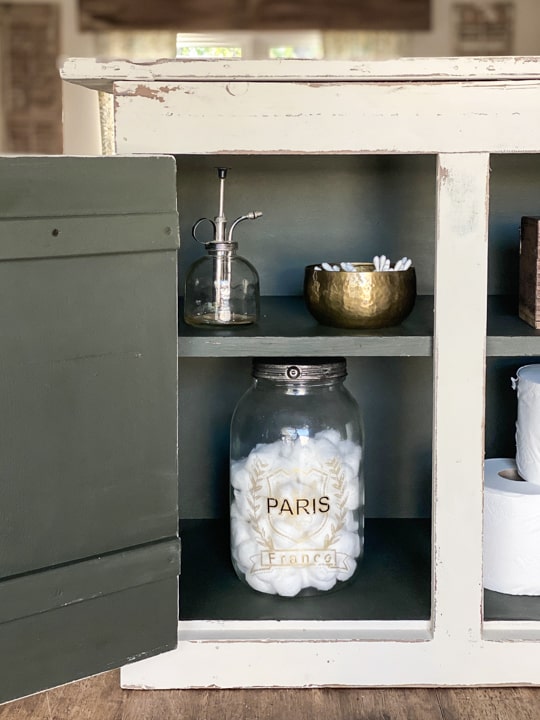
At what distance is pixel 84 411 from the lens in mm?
1313

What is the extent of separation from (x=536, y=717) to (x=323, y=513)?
44cm

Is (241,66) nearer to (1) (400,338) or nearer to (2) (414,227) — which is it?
(1) (400,338)

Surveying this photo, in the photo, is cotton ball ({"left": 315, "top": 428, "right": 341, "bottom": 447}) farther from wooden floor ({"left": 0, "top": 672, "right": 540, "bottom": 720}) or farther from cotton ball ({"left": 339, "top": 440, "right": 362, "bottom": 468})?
wooden floor ({"left": 0, "top": 672, "right": 540, "bottom": 720})

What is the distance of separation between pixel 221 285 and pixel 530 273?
0.50 m

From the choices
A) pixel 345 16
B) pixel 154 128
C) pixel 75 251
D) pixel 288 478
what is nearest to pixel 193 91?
pixel 154 128

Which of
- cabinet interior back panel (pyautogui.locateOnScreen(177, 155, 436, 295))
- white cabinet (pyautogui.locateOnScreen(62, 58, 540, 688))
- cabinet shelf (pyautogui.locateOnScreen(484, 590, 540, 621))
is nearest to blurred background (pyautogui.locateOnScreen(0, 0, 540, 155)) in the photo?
cabinet interior back panel (pyautogui.locateOnScreen(177, 155, 436, 295))

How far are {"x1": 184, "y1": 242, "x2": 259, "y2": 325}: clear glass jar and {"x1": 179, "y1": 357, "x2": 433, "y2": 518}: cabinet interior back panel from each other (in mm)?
364

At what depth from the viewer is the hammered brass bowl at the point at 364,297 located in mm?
1545

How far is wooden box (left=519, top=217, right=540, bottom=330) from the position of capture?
62.6 inches

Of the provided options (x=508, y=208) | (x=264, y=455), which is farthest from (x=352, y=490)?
(x=508, y=208)

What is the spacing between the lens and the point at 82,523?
4.38ft

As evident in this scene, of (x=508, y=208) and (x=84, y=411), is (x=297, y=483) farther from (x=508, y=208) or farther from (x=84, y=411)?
(x=508, y=208)

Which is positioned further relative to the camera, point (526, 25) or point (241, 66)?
point (526, 25)

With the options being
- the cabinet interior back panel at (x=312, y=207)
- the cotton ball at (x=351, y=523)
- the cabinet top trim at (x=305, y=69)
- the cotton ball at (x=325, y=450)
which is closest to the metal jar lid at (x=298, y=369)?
the cotton ball at (x=325, y=450)
